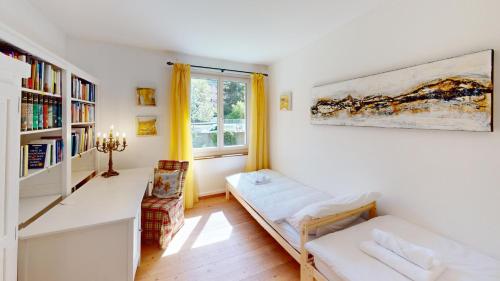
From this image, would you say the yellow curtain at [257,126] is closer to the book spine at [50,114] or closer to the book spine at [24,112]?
the book spine at [50,114]

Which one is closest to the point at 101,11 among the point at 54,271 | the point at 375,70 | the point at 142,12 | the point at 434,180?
the point at 142,12

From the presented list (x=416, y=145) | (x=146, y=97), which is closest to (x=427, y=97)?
(x=416, y=145)

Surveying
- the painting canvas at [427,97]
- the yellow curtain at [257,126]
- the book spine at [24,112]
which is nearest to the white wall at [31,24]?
the book spine at [24,112]

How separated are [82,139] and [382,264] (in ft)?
10.2

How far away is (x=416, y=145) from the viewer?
1793 millimetres

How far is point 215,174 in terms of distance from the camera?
378 centimetres

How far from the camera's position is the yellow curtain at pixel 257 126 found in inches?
151

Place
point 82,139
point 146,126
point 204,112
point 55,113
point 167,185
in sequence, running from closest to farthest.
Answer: point 55,113 → point 82,139 → point 167,185 → point 146,126 → point 204,112

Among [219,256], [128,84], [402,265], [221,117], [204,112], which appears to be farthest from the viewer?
[221,117]

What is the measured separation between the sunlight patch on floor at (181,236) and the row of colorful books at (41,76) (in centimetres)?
187

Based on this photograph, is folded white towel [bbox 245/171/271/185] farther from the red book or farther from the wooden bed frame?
the red book

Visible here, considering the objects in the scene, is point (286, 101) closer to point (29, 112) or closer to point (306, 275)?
point (306, 275)

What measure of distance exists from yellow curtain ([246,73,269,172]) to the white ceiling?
33.0 inches

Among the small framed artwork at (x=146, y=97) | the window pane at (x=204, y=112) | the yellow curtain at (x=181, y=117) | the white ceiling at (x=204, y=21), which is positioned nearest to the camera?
the white ceiling at (x=204, y=21)
